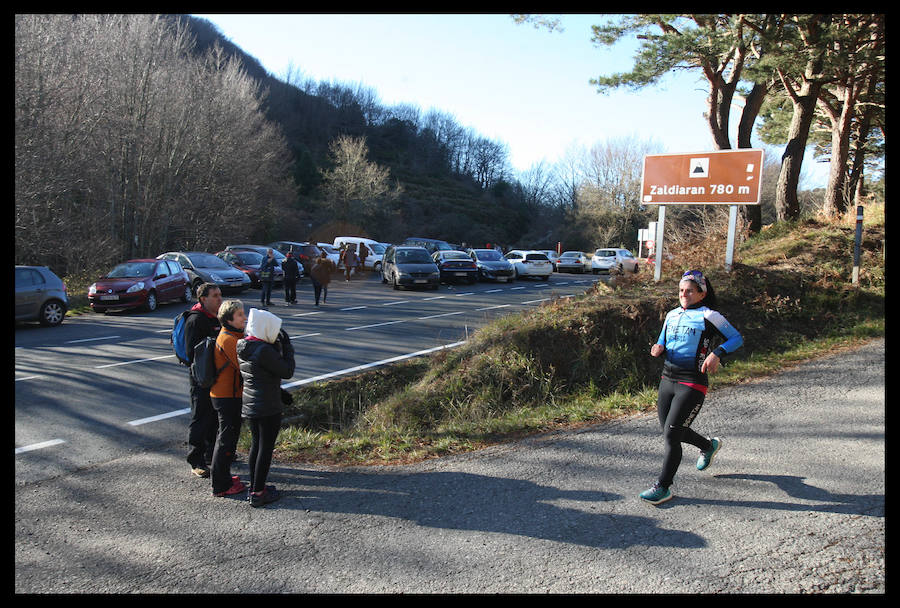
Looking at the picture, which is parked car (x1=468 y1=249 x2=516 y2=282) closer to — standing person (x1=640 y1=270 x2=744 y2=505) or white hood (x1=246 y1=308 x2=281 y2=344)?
standing person (x1=640 y1=270 x2=744 y2=505)

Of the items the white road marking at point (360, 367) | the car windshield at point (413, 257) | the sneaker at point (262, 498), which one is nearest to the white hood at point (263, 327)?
the sneaker at point (262, 498)

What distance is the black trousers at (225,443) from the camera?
4.92 metres

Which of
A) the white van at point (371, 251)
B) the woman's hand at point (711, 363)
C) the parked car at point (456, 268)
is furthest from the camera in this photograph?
the white van at point (371, 251)

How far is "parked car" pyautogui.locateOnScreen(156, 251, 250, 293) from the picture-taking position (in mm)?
21297

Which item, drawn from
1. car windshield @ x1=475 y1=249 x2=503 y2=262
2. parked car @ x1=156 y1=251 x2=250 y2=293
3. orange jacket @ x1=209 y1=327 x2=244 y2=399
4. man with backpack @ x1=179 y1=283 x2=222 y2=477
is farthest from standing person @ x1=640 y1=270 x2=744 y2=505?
car windshield @ x1=475 y1=249 x2=503 y2=262

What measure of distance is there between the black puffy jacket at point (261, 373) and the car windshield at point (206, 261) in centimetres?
1911

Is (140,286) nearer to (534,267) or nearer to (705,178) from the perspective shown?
(705,178)

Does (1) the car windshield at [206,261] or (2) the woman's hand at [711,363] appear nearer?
(2) the woman's hand at [711,363]

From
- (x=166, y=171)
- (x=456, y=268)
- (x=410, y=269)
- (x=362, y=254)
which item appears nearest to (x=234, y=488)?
(x=410, y=269)

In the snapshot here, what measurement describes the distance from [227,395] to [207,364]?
0.32 metres

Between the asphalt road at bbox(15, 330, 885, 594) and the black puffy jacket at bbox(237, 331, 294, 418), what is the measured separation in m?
0.81

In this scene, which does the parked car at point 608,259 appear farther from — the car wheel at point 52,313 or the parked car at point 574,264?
the car wheel at point 52,313
